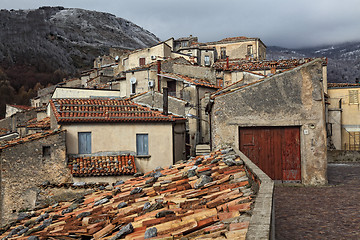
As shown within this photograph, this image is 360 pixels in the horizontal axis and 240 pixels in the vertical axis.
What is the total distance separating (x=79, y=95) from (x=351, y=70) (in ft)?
221

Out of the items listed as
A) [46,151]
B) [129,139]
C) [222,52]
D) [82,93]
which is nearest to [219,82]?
[82,93]

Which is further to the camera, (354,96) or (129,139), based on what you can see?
(354,96)

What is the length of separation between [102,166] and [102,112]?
11.3ft

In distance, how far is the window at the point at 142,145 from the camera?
19.2 metres

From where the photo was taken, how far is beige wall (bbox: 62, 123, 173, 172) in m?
18.2

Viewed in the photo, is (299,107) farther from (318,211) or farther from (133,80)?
Answer: (133,80)

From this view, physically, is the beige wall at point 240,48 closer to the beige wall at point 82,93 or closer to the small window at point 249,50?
the small window at point 249,50

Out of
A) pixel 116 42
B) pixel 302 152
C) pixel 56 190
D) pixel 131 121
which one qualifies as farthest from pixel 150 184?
pixel 116 42

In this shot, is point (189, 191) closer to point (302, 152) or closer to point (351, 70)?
point (302, 152)

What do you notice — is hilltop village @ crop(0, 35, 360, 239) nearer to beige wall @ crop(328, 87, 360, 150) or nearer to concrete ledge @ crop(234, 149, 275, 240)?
concrete ledge @ crop(234, 149, 275, 240)

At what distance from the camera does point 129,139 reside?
1905 centimetres

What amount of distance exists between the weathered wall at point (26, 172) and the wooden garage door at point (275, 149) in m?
9.14

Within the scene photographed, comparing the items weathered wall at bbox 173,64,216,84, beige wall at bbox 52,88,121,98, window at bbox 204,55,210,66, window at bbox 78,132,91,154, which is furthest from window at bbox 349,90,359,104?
window at bbox 78,132,91,154

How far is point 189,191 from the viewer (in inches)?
300
